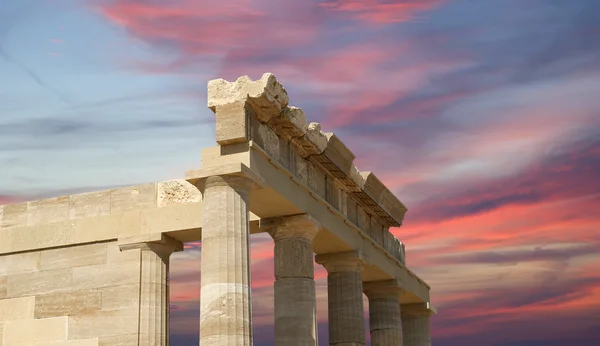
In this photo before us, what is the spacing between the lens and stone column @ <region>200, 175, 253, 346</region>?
24.6 meters

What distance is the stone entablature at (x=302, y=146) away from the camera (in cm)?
2642

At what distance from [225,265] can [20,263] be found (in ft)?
30.7

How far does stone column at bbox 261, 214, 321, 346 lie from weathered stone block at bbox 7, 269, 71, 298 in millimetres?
6205

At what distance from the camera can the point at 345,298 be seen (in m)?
34.1

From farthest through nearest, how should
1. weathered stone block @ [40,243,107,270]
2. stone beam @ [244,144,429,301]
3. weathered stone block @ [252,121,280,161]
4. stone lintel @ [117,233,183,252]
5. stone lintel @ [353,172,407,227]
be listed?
stone lintel @ [353,172,407,227]
weathered stone block @ [40,243,107,270]
stone lintel @ [117,233,183,252]
stone beam @ [244,144,429,301]
weathered stone block @ [252,121,280,161]

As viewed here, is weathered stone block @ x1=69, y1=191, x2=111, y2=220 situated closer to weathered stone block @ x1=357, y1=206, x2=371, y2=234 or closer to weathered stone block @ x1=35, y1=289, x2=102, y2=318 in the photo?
weathered stone block @ x1=35, y1=289, x2=102, y2=318

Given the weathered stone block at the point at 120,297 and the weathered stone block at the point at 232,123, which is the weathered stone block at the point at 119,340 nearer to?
the weathered stone block at the point at 120,297

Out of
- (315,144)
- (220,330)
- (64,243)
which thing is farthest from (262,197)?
(64,243)

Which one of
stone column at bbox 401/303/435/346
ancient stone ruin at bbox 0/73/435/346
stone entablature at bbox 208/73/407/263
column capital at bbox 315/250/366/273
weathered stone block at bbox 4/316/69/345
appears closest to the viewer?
ancient stone ruin at bbox 0/73/435/346

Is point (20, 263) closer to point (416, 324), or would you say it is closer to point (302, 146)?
point (302, 146)

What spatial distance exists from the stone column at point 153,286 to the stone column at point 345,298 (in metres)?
6.40

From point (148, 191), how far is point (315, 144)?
201 inches

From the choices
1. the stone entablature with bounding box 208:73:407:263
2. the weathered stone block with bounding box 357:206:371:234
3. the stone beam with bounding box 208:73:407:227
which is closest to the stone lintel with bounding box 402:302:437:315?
the stone entablature with bounding box 208:73:407:263

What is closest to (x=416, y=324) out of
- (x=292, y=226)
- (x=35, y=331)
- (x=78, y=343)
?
(x=292, y=226)
